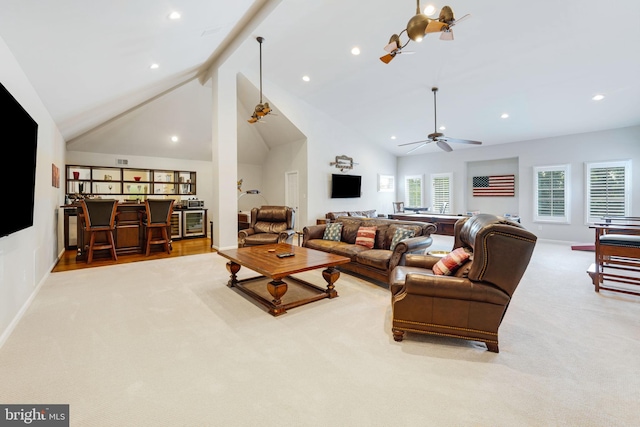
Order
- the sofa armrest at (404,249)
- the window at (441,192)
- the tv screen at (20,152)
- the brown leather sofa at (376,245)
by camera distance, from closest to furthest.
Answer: the tv screen at (20,152)
the sofa armrest at (404,249)
the brown leather sofa at (376,245)
the window at (441,192)

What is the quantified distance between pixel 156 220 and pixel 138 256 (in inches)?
30.0

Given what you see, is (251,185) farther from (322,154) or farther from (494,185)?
(494,185)

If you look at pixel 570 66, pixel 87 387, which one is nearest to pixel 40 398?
pixel 87 387

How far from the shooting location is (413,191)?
10211mm

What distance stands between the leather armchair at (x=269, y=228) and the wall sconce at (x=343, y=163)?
9.82 feet

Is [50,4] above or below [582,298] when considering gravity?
above

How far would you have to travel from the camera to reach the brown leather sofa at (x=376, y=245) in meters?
3.57

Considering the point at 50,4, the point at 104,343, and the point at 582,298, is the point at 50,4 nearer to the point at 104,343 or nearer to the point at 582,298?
the point at 104,343

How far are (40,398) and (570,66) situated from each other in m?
7.43

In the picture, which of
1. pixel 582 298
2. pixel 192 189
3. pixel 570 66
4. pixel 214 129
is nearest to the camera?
pixel 582 298

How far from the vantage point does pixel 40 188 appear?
3479 millimetres

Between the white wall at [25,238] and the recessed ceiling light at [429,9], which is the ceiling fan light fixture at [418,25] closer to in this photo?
the recessed ceiling light at [429,9]

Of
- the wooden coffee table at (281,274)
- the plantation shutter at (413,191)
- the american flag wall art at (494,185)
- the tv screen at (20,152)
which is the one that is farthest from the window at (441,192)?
the tv screen at (20,152)

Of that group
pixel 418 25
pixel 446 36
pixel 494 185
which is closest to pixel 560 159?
pixel 494 185
